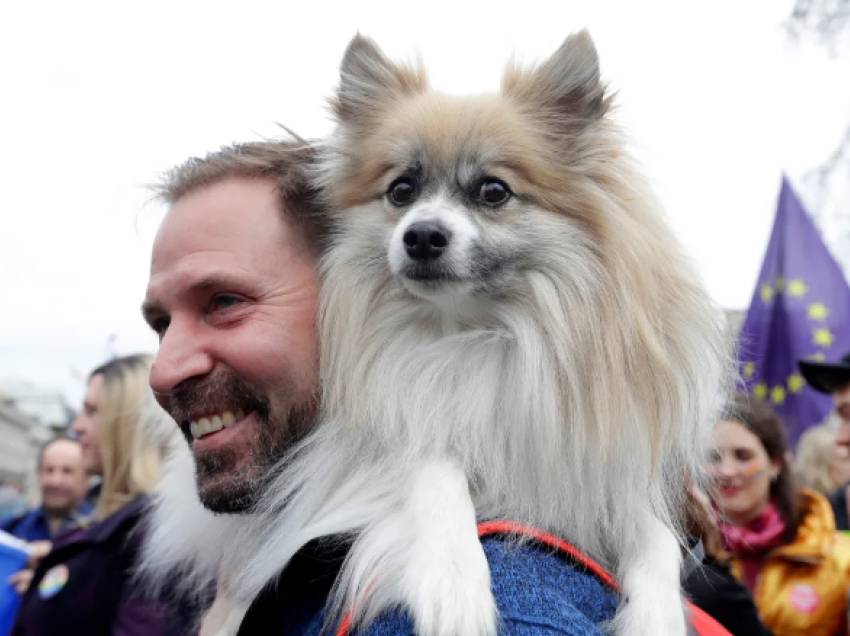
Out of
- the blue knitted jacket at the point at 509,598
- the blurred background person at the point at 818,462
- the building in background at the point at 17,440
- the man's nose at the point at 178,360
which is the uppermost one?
the man's nose at the point at 178,360

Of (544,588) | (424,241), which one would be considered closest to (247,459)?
(424,241)

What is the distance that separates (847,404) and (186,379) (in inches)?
167

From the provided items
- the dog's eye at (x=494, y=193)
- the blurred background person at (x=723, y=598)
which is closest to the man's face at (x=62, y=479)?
the blurred background person at (x=723, y=598)

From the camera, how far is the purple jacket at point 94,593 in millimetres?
3139

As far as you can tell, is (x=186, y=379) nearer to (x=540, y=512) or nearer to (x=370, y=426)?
(x=370, y=426)

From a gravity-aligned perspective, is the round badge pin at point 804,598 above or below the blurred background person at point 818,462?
above

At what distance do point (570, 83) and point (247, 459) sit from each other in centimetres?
151

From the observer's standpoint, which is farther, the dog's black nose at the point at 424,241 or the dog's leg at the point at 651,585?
the dog's black nose at the point at 424,241

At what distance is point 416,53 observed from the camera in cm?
283

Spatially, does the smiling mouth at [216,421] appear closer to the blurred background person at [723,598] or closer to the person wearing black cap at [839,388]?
the blurred background person at [723,598]

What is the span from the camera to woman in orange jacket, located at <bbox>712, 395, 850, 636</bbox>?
4.18 m

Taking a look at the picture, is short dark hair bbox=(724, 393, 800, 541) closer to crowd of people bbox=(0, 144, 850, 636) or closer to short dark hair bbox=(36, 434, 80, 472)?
crowd of people bbox=(0, 144, 850, 636)

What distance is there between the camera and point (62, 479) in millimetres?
6777

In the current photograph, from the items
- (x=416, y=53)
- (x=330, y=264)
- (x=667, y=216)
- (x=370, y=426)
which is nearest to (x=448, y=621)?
(x=370, y=426)
